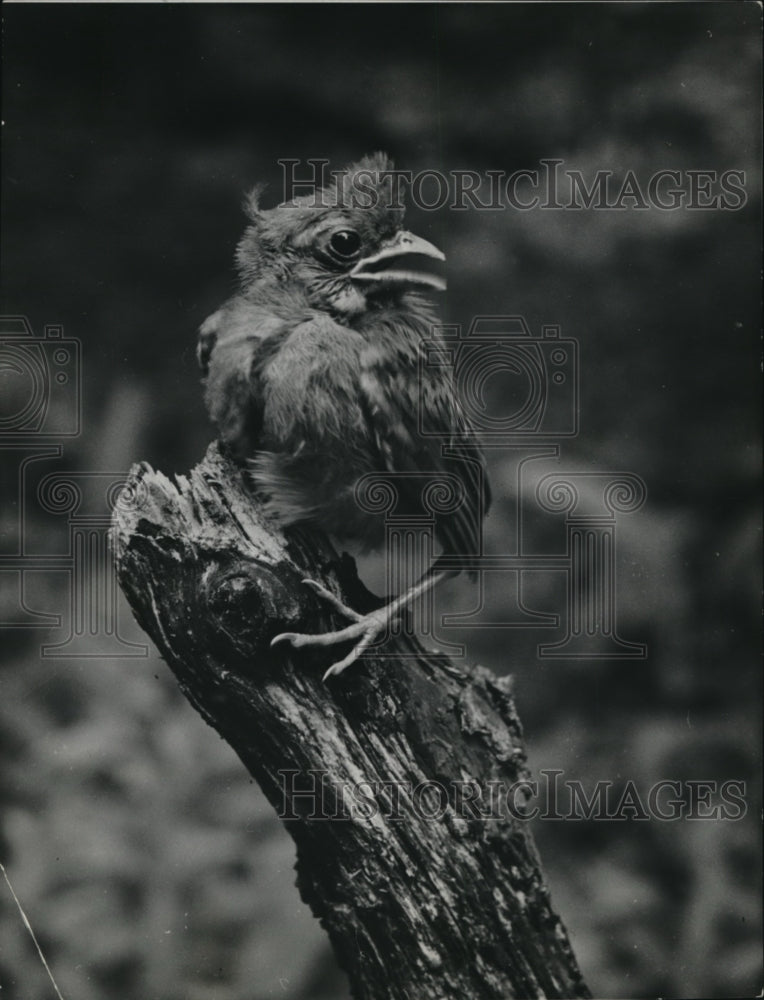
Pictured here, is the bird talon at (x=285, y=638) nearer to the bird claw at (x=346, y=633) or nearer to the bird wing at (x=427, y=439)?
the bird claw at (x=346, y=633)

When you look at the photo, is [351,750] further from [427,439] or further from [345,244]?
[345,244]

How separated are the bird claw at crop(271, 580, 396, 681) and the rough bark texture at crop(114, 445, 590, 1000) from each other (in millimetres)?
27

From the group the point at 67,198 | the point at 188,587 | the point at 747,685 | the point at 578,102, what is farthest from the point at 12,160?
the point at 747,685

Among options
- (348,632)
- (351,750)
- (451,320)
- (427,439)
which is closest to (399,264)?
(451,320)

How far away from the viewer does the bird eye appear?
6.34 ft

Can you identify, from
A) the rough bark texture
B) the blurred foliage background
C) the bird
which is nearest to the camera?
the rough bark texture

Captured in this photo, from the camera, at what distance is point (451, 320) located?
2215 millimetres

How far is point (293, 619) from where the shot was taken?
1.69m

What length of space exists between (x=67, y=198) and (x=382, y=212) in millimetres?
865

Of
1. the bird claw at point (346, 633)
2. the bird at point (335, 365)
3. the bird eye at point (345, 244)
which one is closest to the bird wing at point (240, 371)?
the bird at point (335, 365)

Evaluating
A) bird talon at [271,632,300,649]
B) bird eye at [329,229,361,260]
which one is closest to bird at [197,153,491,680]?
bird eye at [329,229,361,260]

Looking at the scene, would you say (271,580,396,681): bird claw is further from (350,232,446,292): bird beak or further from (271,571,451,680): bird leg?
(350,232,446,292): bird beak

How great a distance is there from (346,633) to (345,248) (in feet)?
2.75

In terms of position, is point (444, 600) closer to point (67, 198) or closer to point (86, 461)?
point (86, 461)
